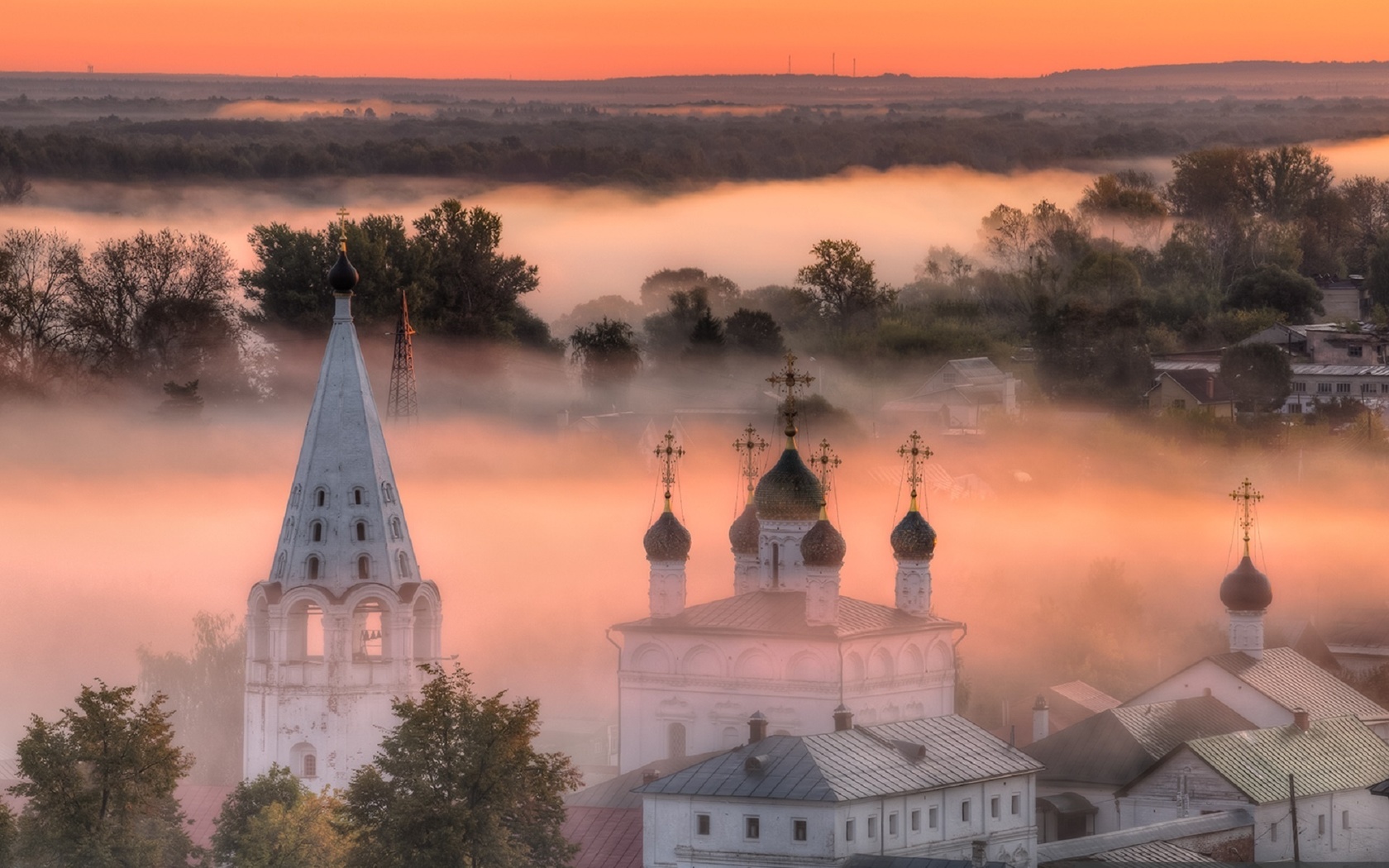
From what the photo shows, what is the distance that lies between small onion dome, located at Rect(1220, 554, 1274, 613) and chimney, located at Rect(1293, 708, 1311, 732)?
4.86m

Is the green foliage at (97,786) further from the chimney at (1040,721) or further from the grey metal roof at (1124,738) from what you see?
the chimney at (1040,721)

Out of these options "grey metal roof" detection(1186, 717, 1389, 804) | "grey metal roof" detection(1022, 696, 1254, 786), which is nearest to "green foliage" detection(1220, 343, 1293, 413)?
"grey metal roof" detection(1186, 717, 1389, 804)

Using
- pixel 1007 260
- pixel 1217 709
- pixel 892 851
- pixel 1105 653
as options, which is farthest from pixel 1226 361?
pixel 892 851

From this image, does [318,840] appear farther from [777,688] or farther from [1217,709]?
[1217,709]

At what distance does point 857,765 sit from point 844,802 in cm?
224

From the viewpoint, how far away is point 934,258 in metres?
133

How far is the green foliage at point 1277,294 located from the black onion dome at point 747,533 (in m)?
72.6

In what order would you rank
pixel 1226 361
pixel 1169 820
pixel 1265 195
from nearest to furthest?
pixel 1169 820 → pixel 1226 361 → pixel 1265 195

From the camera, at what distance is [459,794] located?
198 feet

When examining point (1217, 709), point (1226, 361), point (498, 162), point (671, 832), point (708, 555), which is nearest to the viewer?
point (671, 832)

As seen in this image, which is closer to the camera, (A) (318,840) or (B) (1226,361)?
(A) (318,840)

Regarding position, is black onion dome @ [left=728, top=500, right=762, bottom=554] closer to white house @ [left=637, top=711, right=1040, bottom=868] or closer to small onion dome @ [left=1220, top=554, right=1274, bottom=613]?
white house @ [left=637, top=711, right=1040, bottom=868]

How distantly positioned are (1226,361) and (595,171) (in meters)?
27.3

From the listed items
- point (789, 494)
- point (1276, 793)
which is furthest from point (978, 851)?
point (789, 494)
